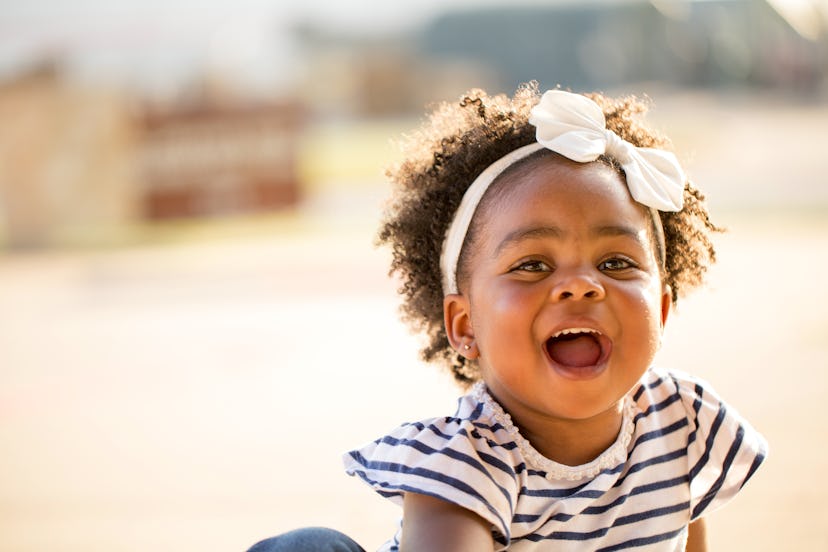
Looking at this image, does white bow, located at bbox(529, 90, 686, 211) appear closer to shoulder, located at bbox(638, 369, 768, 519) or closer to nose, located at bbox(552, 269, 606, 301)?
A: nose, located at bbox(552, 269, 606, 301)

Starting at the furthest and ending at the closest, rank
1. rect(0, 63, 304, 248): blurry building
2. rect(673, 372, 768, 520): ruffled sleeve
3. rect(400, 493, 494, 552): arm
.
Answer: rect(0, 63, 304, 248): blurry building < rect(673, 372, 768, 520): ruffled sleeve < rect(400, 493, 494, 552): arm

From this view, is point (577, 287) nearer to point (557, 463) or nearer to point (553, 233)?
point (553, 233)

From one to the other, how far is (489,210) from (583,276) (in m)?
0.24

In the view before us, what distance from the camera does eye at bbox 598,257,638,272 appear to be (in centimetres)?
173

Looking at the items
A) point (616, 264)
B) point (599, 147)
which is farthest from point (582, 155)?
point (616, 264)

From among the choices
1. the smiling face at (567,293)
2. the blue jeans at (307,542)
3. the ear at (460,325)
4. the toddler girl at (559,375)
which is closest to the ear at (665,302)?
the toddler girl at (559,375)

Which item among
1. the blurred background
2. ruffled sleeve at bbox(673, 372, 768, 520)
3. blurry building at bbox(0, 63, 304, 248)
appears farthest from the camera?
blurry building at bbox(0, 63, 304, 248)

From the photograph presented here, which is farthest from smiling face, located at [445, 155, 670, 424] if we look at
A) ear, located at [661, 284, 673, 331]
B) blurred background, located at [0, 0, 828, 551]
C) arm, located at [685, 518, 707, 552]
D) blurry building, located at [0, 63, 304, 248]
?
blurry building, located at [0, 63, 304, 248]

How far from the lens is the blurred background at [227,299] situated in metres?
3.06

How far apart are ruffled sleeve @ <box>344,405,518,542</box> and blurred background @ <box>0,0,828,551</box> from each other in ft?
2.32

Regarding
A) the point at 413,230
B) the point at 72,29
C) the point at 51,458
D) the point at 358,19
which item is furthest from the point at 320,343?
the point at 358,19

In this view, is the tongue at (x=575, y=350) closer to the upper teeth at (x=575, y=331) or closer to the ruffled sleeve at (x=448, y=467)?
the upper teeth at (x=575, y=331)

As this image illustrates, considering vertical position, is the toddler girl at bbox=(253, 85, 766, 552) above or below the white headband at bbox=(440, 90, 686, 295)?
below

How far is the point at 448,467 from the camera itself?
5.32 feet
